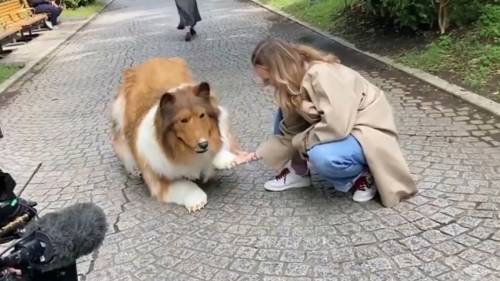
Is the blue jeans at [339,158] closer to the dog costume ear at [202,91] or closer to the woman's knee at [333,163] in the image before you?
the woman's knee at [333,163]

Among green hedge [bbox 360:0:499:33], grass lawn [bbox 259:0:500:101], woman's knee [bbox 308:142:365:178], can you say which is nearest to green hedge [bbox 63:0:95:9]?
grass lawn [bbox 259:0:500:101]

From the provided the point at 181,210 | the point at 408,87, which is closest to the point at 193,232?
the point at 181,210

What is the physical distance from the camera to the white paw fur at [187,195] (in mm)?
4652

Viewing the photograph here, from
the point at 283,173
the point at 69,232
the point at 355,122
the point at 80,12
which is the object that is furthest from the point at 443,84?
the point at 80,12

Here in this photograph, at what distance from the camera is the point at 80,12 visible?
21.6m

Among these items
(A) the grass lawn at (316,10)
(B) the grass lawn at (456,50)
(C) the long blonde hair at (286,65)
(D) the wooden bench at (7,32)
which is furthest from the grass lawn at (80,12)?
(C) the long blonde hair at (286,65)

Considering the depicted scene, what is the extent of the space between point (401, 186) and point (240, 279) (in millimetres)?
1474

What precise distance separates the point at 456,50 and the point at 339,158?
15.8 ft

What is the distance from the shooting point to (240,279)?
11.9ft

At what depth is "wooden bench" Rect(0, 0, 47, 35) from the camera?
1497cm

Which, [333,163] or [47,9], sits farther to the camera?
[47,9]

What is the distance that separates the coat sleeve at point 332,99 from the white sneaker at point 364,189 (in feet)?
1.49

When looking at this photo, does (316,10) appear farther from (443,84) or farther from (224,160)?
(224,160)

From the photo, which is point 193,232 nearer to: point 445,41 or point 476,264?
point 476,264
